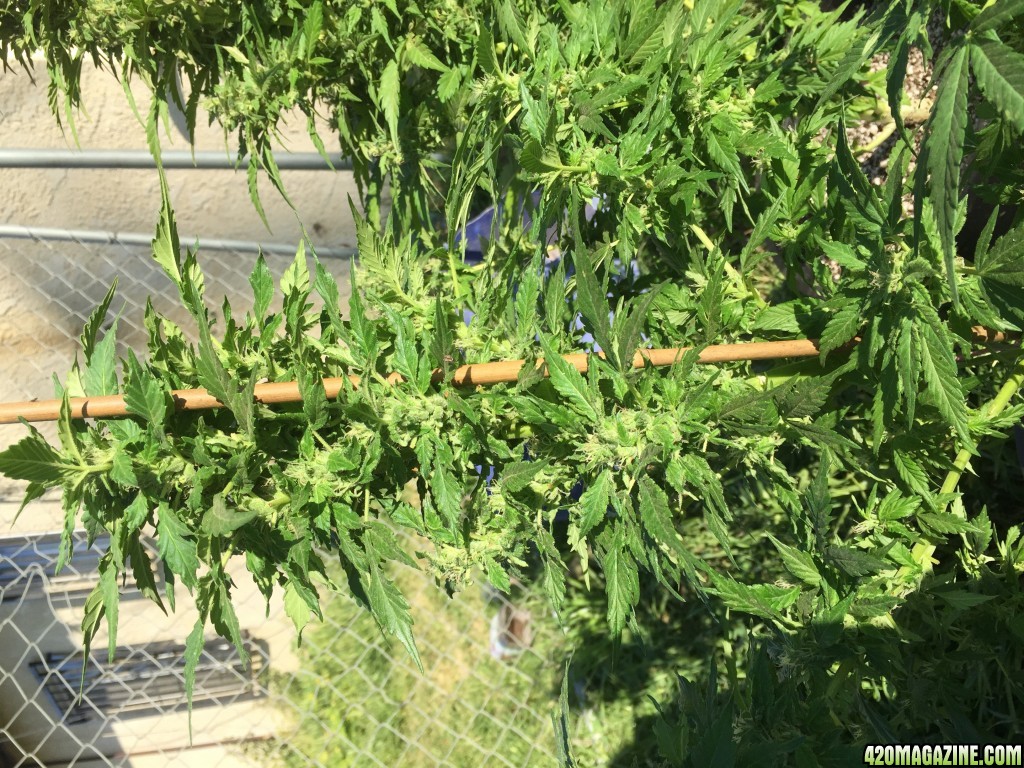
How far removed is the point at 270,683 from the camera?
3066 millimetres

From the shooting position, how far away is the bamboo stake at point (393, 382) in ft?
3.56

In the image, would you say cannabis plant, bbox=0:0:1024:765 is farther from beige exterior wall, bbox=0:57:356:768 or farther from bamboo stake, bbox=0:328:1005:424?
beige exterior wall, bbox=0:57:356:768

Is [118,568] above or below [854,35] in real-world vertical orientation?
below

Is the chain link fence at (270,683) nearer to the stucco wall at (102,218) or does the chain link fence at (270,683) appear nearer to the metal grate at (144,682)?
the metal grate at (144,682)

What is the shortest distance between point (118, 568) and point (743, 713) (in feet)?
3.32

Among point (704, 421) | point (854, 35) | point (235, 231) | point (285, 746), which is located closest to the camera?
point (704, 421)

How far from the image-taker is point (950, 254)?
0.72 meters

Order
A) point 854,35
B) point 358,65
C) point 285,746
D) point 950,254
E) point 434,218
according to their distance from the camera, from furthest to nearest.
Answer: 1. point 285,746
2. point 434,218
3. point 358,65
4. point 854,35
5. point 950,254

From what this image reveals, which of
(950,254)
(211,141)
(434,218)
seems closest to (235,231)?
(211,141)

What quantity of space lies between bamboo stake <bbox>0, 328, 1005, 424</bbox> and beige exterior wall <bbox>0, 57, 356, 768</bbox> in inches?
87.3

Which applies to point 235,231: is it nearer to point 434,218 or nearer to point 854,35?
point 434,218

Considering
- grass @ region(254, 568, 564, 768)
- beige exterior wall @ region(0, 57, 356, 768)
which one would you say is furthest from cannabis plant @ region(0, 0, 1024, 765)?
beige exterior wall @ region(0, 57, 356, 768)

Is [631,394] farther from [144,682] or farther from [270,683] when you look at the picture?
[144,682]

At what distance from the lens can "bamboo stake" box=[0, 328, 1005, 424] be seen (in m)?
1.08
